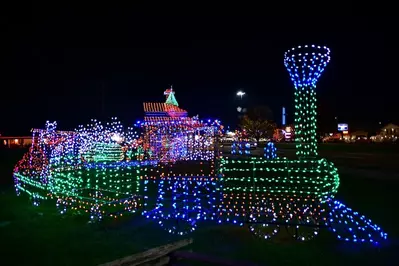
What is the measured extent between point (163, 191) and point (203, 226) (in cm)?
107

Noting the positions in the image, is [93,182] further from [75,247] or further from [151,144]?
[151,144]

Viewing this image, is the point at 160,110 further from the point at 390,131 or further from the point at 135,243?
the point at 390,131

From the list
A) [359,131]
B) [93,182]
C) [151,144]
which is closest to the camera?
[93,182]

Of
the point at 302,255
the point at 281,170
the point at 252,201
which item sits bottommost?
the point at 302,255

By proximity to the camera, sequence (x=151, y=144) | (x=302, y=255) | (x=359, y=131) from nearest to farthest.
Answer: (x=302, y=255), (x=151, y=144), (x=359, y=131)

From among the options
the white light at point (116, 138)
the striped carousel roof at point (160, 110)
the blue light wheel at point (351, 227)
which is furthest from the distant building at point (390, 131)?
the blue light wheel at point (351, 227)

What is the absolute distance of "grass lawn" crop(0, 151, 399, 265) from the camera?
561 cm

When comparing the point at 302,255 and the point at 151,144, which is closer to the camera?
the point at 302,255

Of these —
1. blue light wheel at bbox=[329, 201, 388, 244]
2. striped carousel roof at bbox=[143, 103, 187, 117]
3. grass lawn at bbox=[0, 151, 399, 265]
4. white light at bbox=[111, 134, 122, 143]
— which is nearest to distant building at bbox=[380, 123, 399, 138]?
striped carousel roof at bbox=[143, 103, 187, 117]

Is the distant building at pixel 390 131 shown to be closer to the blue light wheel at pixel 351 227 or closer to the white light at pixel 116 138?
the white light at pixel 116 138

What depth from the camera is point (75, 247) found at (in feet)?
20.5

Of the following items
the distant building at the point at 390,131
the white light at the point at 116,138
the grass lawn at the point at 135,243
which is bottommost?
the grass lawn at the point at 135,243

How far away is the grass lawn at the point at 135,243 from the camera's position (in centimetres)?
561

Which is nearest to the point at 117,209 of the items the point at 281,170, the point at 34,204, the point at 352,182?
the point at 34,204
